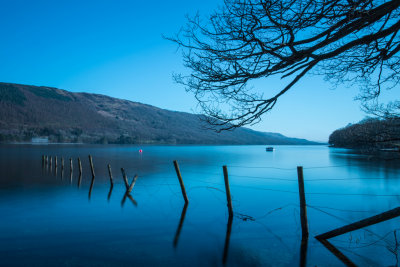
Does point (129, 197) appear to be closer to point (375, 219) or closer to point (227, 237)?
point (227, 237)

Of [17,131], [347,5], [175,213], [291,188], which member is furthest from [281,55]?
[17,131]

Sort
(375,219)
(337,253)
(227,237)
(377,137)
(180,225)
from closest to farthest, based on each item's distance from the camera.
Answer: (375,219), (377,137), (337,253), (227,237), (180,225)

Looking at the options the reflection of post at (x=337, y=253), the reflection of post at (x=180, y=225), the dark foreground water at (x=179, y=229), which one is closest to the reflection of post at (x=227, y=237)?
the dark foreground water at (x=179, y=229)

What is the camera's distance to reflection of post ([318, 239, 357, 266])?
664 centimetres

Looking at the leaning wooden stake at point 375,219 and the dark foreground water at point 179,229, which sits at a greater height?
the leaning wooden stake at point 375,219

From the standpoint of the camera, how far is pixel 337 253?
23.3 feet

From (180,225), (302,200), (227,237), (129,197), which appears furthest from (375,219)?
(129,197)

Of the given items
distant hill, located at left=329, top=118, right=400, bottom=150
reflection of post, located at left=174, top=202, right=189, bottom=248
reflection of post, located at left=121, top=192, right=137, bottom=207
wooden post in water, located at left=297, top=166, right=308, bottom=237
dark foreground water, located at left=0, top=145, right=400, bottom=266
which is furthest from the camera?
reflection of post, located at left=121, top=192, right=137, bottom=207

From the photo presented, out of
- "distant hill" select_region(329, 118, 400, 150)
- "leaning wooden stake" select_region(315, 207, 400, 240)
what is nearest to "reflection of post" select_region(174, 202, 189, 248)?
"leaning wooden stake" select_region(315, 207, 400, 240)

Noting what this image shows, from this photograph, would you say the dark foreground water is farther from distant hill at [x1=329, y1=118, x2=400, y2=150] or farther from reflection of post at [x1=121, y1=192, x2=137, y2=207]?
distant hill at [x1=329, y1=118, x2=400, y2=150]

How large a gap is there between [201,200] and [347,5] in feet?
38.9

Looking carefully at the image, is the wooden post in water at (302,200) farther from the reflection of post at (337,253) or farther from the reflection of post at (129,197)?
the reflection of post at (129,197)

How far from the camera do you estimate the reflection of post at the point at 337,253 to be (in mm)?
6637

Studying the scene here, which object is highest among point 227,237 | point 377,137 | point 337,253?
point 377,137
